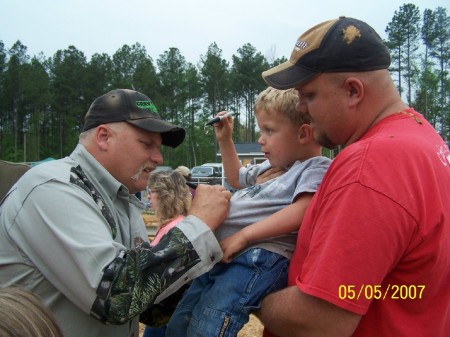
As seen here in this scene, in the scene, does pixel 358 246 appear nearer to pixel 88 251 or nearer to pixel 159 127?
pixel 88 251

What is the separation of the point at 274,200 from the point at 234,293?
0.53 meters

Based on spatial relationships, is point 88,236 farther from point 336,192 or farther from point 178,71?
point 178,71

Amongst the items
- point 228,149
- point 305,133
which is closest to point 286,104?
point 305,133

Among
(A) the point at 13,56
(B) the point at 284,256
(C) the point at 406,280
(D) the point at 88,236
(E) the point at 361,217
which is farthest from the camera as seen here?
(A) the point at 13,56

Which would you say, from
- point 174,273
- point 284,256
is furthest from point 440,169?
point 174,273

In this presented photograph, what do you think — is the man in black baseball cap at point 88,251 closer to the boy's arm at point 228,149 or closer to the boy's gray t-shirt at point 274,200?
the boy's gray t-shirt at point 274,200

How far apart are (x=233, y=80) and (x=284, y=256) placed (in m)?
65.4

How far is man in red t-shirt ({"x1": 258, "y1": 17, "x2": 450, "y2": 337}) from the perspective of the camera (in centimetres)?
150

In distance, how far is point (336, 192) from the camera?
159 cm

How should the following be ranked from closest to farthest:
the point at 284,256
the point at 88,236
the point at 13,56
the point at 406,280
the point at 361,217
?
the point at 361,217, the point at 406,280, the point at 88,236, the point at 284,256, the point at 13,56

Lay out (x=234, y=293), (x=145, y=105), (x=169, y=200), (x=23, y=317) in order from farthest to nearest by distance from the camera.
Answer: (x=169, y=200), (x=145, y=105), (x=234, y=293), (x=23, y=317)

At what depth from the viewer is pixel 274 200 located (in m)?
2.31

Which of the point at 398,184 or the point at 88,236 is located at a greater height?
the point at 398,184

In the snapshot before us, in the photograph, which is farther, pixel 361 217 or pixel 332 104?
pixel 332 104
